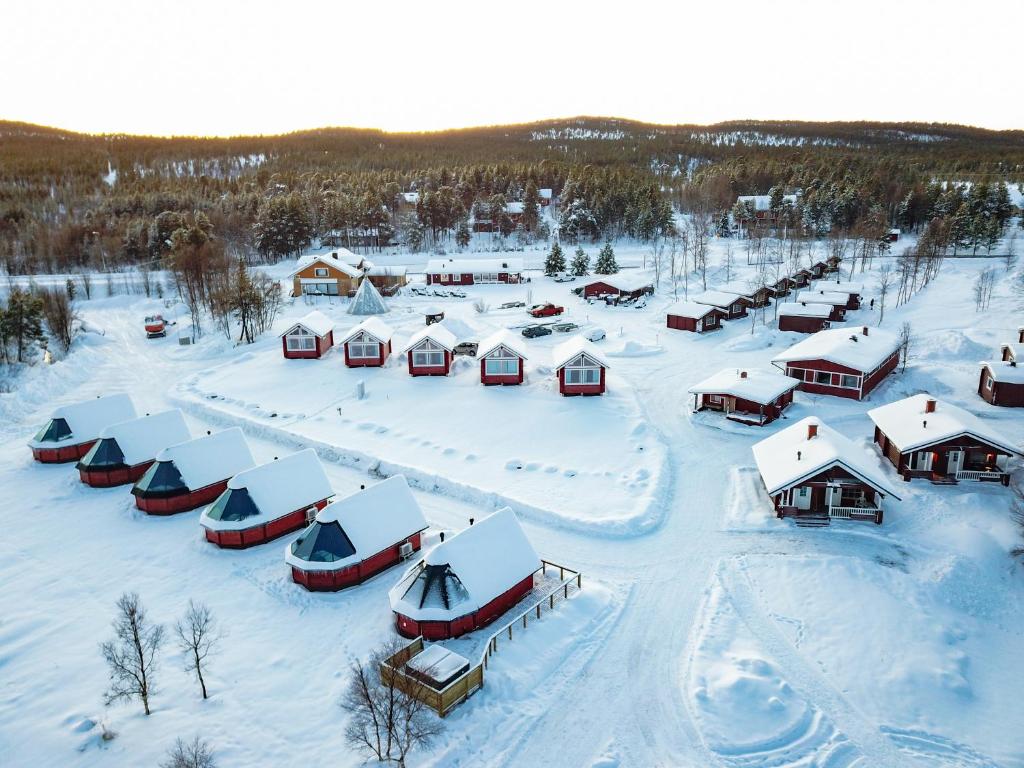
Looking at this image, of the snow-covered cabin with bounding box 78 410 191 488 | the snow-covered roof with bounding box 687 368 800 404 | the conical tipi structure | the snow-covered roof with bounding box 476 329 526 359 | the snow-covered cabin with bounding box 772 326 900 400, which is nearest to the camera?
the snow-covered cabin with bounding box 78 410 191 488

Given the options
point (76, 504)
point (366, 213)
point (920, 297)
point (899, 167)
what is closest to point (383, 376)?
point (76, 504)

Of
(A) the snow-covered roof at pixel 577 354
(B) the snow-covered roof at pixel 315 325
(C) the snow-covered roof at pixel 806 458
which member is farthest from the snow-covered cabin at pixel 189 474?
(C) the snow-covered roof at pixel 806 458

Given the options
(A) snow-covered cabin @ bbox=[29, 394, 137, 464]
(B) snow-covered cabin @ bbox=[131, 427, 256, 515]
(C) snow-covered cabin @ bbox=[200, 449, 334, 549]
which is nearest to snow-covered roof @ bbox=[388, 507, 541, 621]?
(C) snow-covered cabin @ bbox=[200, 449, 334, 549]

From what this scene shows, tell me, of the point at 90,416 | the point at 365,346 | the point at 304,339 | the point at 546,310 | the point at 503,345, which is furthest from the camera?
the point at 546,310

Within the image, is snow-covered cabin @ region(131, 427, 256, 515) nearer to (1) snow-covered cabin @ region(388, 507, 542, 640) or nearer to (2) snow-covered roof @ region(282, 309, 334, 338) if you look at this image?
(1) snow-covered cabin @ region(388, 507, 542, 640)

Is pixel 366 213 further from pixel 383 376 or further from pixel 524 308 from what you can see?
pixel 383 376

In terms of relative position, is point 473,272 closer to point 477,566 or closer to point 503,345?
point 503,345

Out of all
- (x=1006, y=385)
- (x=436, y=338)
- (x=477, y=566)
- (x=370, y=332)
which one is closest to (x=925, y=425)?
(x=1006, y=385)
